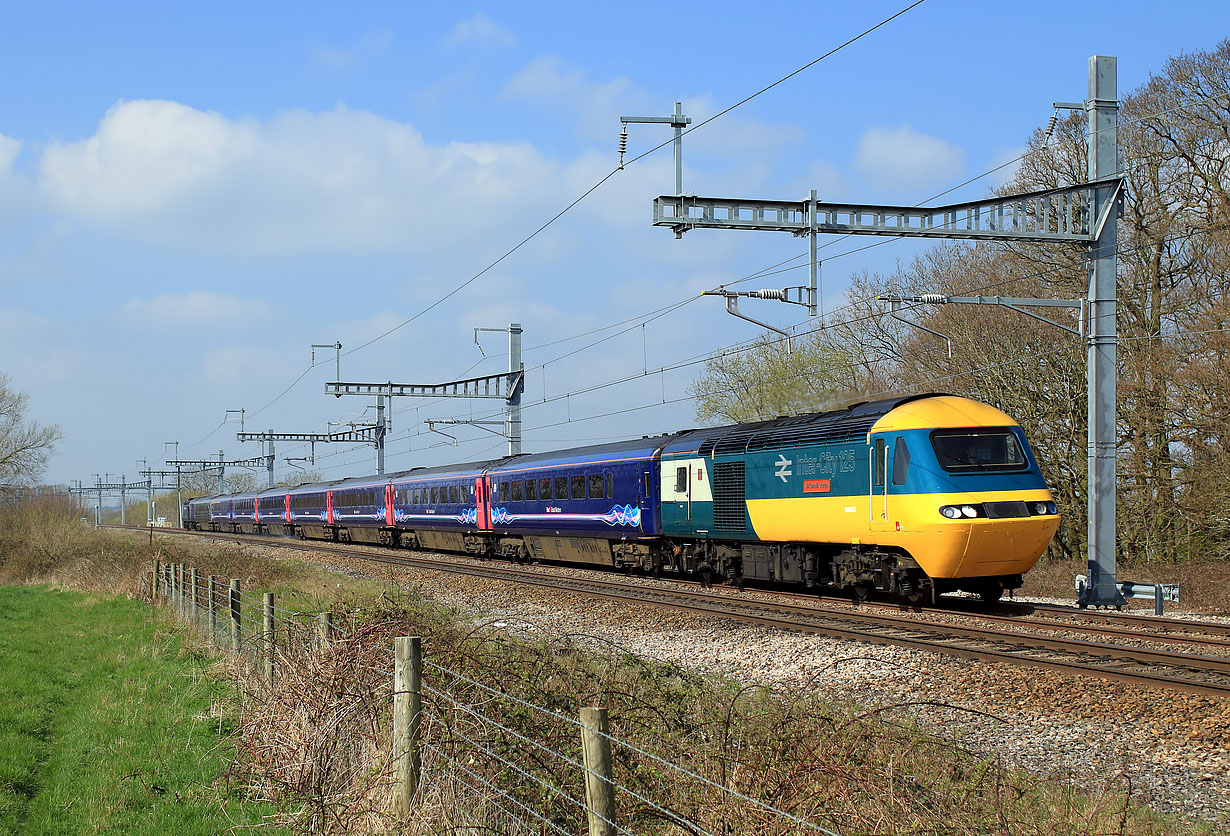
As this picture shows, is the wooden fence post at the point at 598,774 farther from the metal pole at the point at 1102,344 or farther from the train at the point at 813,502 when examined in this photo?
the metal pole at the point at 1102,344

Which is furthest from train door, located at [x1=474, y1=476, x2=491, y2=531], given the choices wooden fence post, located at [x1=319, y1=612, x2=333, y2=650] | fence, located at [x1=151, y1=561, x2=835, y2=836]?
fence, located at [x1=151, y1=561, x2=835, y2=836]

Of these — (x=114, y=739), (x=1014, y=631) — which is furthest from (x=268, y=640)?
(x=1014, y=631)

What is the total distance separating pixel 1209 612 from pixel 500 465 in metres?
20.7

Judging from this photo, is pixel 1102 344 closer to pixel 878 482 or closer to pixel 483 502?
pixel 878 482

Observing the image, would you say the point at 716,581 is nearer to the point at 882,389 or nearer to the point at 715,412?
the point at 882,389

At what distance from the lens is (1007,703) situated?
32.1ft

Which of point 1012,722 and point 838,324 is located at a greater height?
point 838,324

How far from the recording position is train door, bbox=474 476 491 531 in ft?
109

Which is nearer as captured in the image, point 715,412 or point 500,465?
point 500,465

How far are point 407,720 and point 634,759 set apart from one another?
146 centimetres

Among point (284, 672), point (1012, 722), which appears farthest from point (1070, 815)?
point (284, 672)

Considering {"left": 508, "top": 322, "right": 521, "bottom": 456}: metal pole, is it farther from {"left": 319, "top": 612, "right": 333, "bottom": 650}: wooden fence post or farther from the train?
{"left": 319, "top": 612, "right": 333, "bottom": 650}: wooden fence post

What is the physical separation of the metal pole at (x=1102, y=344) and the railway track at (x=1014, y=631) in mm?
1373

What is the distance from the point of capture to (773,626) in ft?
48.2
